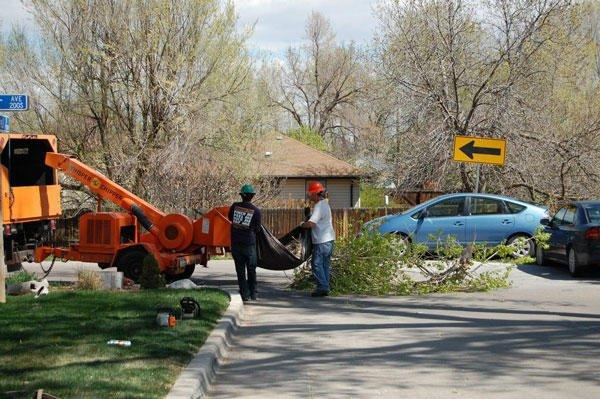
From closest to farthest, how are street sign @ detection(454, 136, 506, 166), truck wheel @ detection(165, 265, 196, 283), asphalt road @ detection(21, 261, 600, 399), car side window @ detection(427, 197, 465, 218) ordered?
1. asphalt road @ detection(21, 261, 600, 399)
2. street sign @ detection(454, 136, 506, 166)
3. truck wheel @ detection(165, 265, 196, 283)
4. car side window @ detection(427, 197, 465, 218)

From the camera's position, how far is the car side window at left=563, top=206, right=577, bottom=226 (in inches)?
599

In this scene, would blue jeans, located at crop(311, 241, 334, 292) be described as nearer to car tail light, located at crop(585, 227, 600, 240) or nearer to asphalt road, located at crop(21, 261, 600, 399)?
asphalt road, located at crop(21, 261, 600, 399)

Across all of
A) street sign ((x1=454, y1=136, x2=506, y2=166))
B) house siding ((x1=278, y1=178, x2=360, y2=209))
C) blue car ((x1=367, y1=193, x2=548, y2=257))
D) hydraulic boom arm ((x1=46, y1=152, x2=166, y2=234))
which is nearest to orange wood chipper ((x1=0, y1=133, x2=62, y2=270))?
hydraulic boom arm ((x1=46, y1=152, x2=166, y2=234))

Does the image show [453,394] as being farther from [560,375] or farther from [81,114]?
[81,114]

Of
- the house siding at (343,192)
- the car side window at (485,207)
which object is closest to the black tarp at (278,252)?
the car side window at (485,207)

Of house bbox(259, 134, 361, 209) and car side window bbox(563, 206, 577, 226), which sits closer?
car side window bbox(563, 206, 577, 226)

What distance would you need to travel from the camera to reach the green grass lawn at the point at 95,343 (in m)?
6.16

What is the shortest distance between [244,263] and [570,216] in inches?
290

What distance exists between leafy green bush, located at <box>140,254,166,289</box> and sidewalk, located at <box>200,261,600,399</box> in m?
1.67

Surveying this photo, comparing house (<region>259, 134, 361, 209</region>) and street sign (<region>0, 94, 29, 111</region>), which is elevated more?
house (<region>259, 134, 361, 209</region>)

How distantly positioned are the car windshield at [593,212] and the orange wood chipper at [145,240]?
7034mm

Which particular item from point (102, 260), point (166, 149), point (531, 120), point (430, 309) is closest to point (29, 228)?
point (102, 260)

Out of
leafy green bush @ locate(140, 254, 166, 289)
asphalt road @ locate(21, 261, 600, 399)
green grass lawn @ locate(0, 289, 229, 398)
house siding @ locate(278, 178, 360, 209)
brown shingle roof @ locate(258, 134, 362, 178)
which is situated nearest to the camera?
green grass lawn @ locate(0, 289, 229, 398)

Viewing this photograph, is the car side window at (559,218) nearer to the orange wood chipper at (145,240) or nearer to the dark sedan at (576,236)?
the dark sedan at (576,236)
